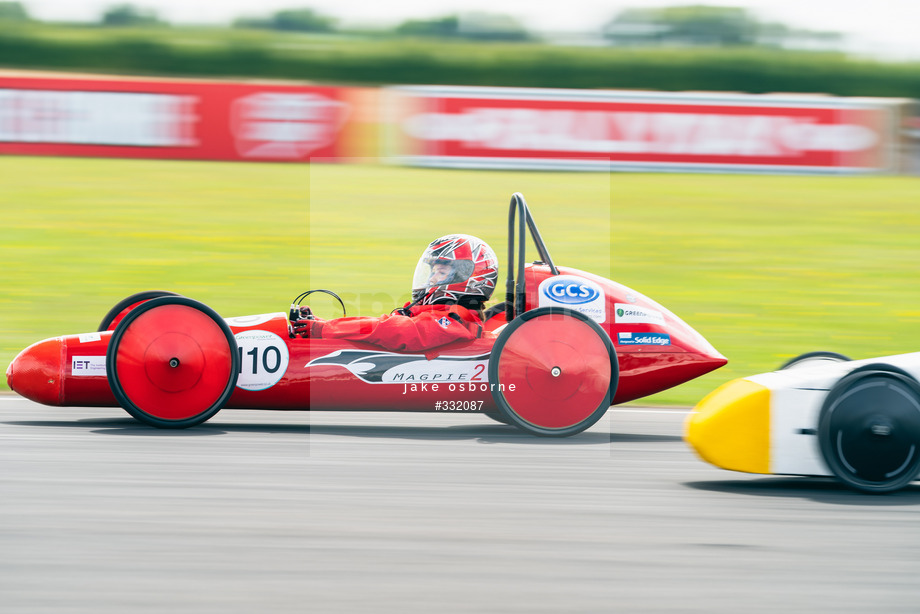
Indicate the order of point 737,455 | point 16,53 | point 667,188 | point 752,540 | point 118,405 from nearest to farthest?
point 752,540
point 737,455
point 118,405
point 667,188
point 16,53

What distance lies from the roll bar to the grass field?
32.2 inches

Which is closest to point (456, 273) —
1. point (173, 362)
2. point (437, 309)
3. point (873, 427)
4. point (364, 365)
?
point (437, 309)

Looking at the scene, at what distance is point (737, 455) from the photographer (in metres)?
5.16

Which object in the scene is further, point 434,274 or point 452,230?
point 452,230

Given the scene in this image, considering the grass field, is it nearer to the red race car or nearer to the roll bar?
the roll bar

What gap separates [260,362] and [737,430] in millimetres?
2780

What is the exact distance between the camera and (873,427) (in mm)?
4879

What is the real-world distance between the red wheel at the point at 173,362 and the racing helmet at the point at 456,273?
4.20 ft

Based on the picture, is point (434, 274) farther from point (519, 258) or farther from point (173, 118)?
point (173, 118)

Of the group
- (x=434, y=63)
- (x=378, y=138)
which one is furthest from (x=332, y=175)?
(x=434, y=63)

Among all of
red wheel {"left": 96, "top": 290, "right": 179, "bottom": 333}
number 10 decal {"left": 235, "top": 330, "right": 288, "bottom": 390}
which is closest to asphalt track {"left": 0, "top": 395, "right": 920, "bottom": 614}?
number 10 decal {"left": 235, "top": 330, "right": 288, "bottom": 390}

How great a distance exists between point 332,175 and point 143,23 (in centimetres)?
1831

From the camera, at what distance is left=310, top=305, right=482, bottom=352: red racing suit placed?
21.4 feet

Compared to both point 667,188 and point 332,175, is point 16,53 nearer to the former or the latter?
point 332,175
